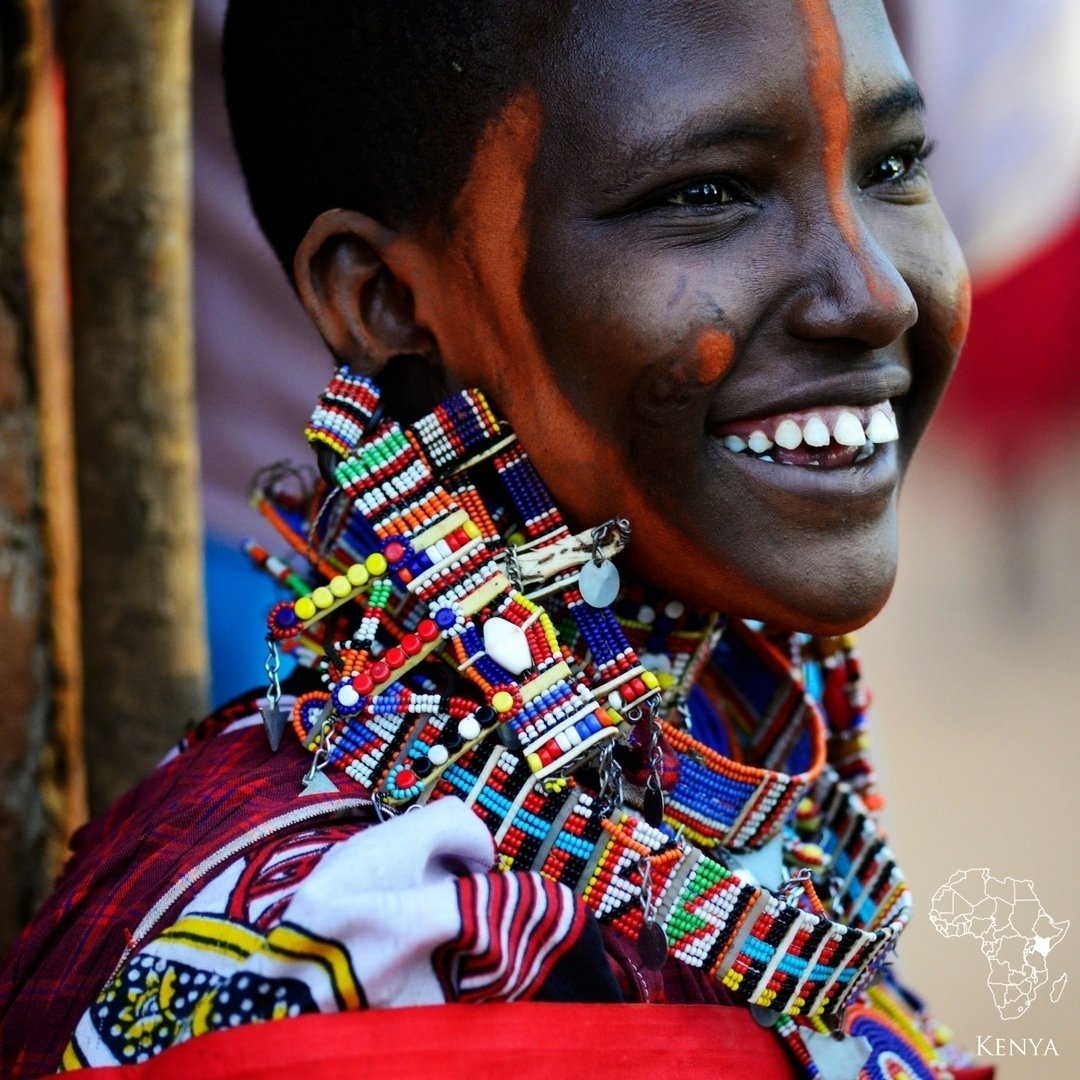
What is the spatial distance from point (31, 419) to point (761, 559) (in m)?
1.43

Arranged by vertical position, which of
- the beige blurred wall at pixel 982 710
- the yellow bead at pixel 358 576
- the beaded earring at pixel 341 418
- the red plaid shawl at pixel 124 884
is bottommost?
the beige blurred wall at pixel 982 710

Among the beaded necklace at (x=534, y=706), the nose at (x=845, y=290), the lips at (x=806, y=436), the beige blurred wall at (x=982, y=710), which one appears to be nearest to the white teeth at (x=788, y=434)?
the lips at (x=806, y=436)

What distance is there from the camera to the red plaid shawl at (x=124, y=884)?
163 cm

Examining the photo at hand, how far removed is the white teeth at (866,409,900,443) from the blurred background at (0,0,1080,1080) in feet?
4.78

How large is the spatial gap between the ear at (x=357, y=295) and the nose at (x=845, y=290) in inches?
20.3

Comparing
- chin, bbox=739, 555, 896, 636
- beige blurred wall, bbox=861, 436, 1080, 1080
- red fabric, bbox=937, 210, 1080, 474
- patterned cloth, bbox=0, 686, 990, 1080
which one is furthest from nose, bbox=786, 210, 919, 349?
red fabric, bbox=937, 210, 1080, 474

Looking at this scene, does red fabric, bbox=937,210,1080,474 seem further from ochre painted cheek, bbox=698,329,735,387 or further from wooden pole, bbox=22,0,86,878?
ochre painted cheek, bbox=698,329,735,387

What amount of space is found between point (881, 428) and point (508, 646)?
0.56 m

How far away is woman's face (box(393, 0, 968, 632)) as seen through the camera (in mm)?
1639

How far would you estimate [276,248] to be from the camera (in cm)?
218

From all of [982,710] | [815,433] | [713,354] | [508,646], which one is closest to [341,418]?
[508,646]

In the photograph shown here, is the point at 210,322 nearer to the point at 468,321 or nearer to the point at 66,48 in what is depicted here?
the point at 66,48

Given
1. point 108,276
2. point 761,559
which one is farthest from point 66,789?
point 761,559

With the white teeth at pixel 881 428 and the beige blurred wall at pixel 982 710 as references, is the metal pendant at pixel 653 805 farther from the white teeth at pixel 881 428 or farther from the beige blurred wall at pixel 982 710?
the beige blurred wall at pixel 982 710
